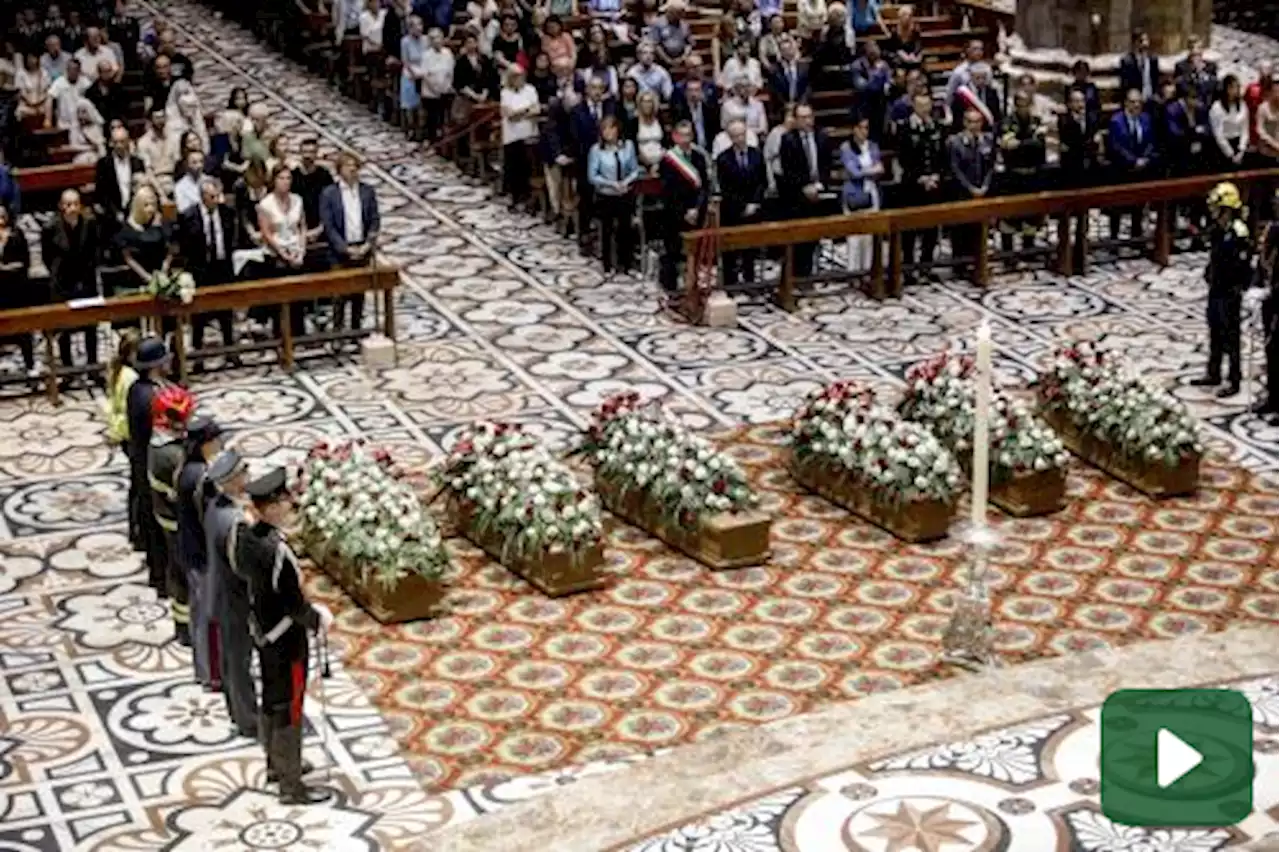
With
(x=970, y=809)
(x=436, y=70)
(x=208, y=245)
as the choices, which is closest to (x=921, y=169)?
(x=436, y=70)

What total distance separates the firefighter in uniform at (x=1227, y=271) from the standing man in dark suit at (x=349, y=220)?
18.5ft

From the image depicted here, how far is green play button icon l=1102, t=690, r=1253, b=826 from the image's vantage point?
10.9 meters

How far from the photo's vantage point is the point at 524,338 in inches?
742

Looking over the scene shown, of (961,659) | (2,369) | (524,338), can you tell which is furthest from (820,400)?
(2,369)

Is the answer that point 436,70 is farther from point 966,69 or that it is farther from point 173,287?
point 173,287

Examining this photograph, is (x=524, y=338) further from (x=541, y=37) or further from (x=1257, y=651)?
(x=1257, y=651)

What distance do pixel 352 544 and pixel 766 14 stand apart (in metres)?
12.4

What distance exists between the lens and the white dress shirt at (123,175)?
63.8 ft

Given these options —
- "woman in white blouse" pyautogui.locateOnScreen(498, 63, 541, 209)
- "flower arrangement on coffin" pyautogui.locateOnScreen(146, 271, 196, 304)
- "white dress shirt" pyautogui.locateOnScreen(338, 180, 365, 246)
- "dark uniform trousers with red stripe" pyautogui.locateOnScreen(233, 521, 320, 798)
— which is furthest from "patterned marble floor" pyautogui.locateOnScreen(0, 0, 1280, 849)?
"white dress shirt" pyautogui.locateOnScreen(338, 180, 365, 246)

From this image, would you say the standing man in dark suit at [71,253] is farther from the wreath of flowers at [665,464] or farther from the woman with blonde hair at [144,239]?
the wreath of flowers at [665,464]

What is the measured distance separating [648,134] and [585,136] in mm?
484

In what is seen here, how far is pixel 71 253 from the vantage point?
17.9 metres

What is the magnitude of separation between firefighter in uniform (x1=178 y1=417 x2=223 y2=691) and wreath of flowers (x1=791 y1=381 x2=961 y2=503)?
3.89 m

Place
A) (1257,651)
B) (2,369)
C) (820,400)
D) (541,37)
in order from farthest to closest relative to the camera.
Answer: (541,37) < (2,369) < (820,400) < (1257,651)
